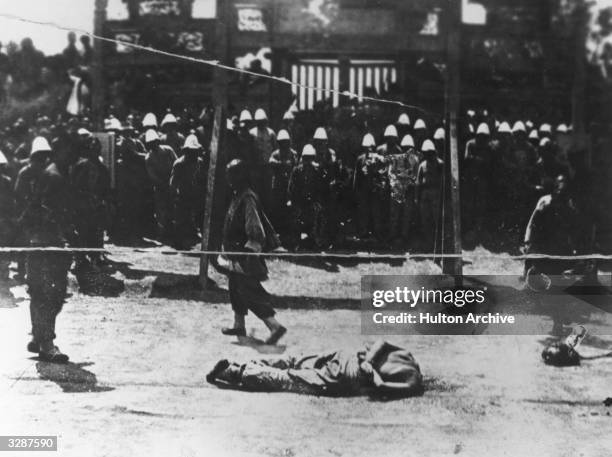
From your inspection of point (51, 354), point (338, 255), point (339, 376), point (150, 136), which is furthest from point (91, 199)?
point (339, 376)

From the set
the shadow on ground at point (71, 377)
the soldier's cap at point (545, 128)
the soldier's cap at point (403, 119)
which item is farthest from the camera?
the soldier's cap at point (545, 128)

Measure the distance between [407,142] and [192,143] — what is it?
1696 mm

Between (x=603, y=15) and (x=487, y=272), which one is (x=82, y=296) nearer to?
(x=487, y=272)

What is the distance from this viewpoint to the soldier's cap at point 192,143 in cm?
538

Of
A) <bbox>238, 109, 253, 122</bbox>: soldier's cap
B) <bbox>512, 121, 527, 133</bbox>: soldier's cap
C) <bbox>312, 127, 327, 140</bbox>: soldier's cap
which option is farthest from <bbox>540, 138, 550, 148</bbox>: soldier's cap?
<bbox>238, 109, 253, 122</bbox>: soldier's cap

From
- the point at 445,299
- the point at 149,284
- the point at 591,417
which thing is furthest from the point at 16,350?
the point at 591,417

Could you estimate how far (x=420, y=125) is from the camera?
5344 mm

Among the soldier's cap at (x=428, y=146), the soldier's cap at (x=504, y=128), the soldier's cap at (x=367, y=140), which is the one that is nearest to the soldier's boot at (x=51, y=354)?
the soldier's cap at (x=367, y=140)

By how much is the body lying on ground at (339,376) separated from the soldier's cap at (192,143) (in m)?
1.70

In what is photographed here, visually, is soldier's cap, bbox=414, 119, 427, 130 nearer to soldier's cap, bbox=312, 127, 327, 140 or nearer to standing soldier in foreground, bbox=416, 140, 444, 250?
standing soldier in foreground, bbox=416, 140, 444, 250

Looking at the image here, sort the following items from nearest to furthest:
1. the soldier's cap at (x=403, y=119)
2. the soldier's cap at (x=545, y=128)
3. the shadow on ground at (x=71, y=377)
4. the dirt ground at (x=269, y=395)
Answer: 1. the dirt ground at (x=269, y=395)
2. the shadow on ground at (x=71, y=377)
3. the soldier's cap at (x=403, y=119)
4. the soldier's cap at (x=545, y=128)

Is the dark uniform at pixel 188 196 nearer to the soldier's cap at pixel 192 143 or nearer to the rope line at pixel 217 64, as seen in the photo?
the soldier's cap at pixel 192 143

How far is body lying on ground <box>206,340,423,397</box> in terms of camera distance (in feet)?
17.0

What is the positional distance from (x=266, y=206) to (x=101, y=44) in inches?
70.9
